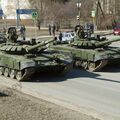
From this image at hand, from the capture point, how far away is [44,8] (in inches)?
2721

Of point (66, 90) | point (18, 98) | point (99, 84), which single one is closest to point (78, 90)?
point (66, 90)

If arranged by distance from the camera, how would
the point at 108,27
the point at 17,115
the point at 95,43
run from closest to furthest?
the point at 17,115 < the point at 95,43 < the point at 108,27

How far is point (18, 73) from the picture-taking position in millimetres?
17609

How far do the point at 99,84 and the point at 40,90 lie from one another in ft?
8.24

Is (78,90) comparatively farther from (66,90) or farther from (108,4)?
(108,4)

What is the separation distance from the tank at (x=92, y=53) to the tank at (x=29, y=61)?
181 cm

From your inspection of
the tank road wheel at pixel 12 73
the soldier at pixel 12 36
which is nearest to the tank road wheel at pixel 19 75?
the tank road wheel at pixel 12 73

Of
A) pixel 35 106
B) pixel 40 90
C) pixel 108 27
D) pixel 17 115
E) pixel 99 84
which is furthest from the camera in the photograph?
pixel 108 27

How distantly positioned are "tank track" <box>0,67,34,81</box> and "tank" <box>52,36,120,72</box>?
3.78m

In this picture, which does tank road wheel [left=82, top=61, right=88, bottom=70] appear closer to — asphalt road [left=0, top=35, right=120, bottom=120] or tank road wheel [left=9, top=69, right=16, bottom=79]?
asphalt road [left=0, top=35, right=120, bottom=120]

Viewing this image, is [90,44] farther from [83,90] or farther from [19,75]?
[83,90]

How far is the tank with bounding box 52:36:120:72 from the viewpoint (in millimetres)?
19656

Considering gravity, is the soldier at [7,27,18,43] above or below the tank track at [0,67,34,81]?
above

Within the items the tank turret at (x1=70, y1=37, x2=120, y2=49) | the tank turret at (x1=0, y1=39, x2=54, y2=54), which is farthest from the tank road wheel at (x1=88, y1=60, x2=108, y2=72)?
the tank turret at (x1=0, y1=39, x2=54, y2=54)
